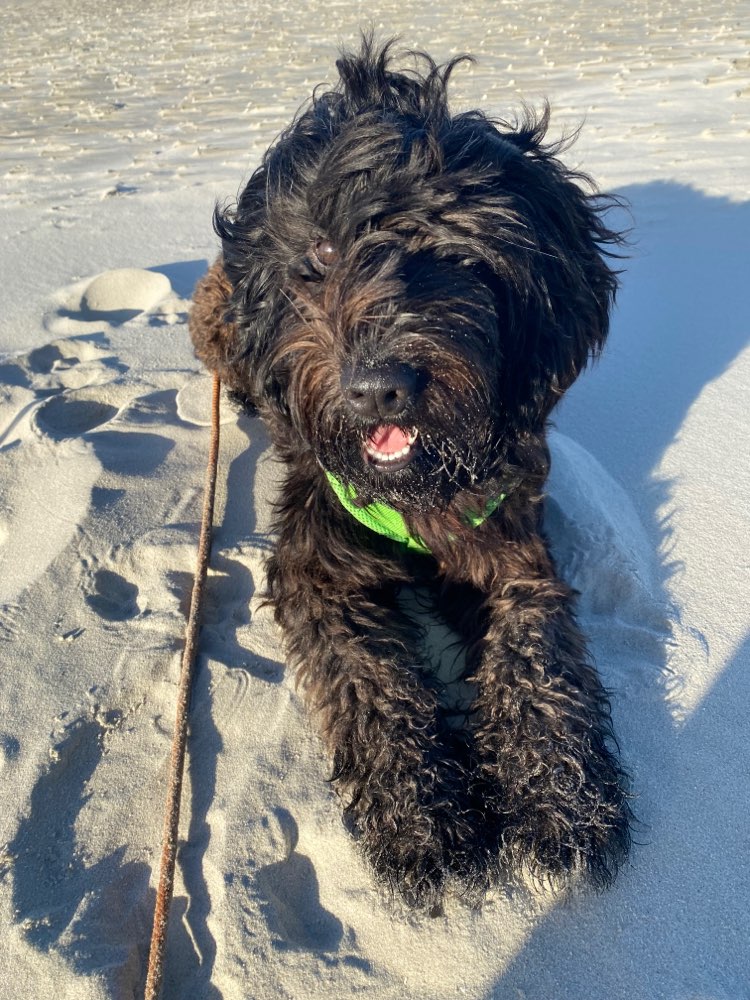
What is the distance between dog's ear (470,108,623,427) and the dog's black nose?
0.45 meters

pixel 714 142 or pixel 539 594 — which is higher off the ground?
pixel 714 142

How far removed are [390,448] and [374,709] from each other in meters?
0.80

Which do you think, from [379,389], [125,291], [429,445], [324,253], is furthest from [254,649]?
[125,291]

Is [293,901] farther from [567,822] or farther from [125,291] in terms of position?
[125,291]

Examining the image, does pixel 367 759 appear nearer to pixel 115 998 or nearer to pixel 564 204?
pixel 115 998

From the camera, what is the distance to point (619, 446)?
13.3ft

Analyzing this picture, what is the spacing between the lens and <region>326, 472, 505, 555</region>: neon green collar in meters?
2.93

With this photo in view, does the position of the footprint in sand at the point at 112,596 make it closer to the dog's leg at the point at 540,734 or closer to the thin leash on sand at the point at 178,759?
the thin leash on sand at the point at 178,759

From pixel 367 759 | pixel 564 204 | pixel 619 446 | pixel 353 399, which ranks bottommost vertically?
pixel 367 759

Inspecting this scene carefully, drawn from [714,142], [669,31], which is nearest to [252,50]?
[669,31]

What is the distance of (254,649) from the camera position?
3.03 meters

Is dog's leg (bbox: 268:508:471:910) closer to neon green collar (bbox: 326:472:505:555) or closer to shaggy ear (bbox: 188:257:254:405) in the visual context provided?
neon green collar (bbox: 326:472:505:555)

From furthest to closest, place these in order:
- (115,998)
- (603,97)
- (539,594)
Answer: (603,97), (539,594), (115,998)

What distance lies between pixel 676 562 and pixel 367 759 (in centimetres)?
154
